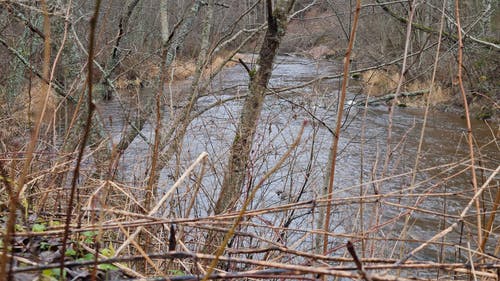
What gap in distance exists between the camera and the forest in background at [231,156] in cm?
135

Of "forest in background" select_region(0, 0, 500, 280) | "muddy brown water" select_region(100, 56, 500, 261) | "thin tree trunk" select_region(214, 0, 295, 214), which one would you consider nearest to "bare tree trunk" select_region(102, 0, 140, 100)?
"forest in background" select_region(0, 0, 500, 280)

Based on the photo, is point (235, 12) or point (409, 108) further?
point (409, 108)

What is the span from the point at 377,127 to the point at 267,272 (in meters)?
10.6

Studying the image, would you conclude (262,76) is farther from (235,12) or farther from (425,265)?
(235,12)

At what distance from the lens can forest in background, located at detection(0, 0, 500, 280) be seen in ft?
4.43

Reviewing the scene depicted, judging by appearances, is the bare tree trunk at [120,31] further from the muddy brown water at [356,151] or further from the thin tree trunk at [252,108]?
the thin tree trunk at [252,108]

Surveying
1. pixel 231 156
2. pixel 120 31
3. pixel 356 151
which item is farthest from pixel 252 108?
pixel 356 151

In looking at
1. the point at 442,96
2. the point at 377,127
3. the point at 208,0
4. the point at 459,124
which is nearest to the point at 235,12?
the point at 208,0

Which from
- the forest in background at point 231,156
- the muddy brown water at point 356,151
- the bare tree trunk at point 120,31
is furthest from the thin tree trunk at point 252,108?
the bare tree trunk at point 120,31

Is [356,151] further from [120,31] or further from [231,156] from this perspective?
[231,156]

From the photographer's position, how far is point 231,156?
325cm

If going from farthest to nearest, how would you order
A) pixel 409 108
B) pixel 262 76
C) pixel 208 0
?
pixel 409 108, pixel 208 0, pixel 262 76

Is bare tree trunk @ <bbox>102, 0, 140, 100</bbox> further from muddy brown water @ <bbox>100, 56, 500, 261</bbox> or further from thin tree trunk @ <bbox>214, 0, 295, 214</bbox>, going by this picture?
thin tree trunk @ <bbox>214, 0, 295, 214</bbox>

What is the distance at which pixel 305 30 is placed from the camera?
6250 mm
